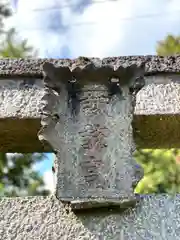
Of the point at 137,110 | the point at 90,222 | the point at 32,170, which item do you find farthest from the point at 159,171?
the point at 90,222

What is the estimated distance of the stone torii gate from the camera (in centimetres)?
127

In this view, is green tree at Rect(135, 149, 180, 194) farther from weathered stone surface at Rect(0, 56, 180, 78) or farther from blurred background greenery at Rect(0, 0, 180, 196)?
weathered stone surface at Rect(0, 56, 180, 78)

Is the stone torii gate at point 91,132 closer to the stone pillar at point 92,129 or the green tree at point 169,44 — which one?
the stone pillar at point 92,129

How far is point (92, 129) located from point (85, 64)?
19 cm

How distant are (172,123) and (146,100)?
10cm

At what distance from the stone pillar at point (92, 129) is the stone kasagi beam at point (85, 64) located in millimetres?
56

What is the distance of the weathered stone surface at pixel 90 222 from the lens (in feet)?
4.16

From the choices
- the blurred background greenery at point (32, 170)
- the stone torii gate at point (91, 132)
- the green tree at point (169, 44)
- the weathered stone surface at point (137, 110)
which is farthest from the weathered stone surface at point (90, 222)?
the green tree at point (169, 44)

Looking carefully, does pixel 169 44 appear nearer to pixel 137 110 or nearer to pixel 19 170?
pixel 19 170

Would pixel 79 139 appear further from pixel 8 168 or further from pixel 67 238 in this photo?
pixel 8 168

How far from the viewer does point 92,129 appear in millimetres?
1324

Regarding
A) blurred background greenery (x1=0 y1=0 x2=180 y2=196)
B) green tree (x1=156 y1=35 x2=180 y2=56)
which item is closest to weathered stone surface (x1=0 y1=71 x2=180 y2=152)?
blurred background greenery (x1=0 y1=0 x2=180 y2=196)

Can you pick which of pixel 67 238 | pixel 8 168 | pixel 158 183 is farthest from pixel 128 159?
pixel 158 183

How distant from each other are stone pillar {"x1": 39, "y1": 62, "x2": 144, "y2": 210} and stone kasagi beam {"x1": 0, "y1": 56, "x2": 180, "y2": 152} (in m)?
0.06
